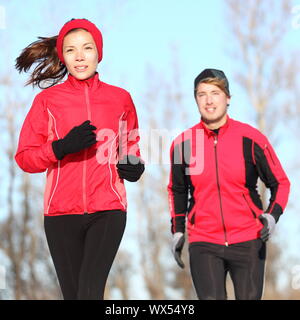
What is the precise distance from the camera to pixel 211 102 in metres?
4.86

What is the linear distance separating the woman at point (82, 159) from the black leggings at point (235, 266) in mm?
780

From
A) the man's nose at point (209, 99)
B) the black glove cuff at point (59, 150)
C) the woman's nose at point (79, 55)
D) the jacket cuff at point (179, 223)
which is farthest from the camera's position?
the jacket cuff at point (179, 223)

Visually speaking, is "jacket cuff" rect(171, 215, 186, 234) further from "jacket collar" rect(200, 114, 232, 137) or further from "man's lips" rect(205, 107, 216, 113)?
"man's lips" rect(205, 107, 216, 113)

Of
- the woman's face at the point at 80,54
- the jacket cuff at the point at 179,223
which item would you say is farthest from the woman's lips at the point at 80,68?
the jacket cuff at the point at 179,223

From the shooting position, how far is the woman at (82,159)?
4.07 meters

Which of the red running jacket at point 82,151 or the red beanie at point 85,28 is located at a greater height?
the red beanie at point 85,28

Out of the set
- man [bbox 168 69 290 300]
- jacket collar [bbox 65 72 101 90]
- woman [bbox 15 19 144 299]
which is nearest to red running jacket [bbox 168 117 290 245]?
man [bbox 168 69 290 300]

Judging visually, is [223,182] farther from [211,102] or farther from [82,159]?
[82,159]

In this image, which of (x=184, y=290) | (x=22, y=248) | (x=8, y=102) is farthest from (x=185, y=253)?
(x=8, y=102)

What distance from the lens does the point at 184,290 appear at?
17.4m

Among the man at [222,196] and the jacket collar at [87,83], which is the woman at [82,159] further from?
the man at [222,196]

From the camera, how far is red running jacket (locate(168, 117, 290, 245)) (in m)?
4.71

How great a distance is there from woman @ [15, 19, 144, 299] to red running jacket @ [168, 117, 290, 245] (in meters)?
0.63
